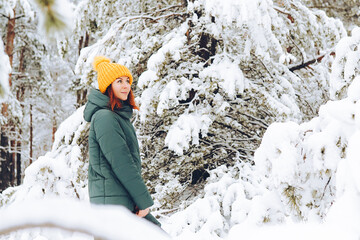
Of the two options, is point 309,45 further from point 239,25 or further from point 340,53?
point 340,53

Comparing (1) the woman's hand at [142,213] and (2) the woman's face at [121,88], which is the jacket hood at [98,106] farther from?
(1) the woman's hand at [142,213]

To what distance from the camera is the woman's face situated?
2288mm

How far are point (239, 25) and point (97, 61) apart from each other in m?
1.76

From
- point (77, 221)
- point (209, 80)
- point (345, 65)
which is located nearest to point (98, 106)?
point (77, 221)

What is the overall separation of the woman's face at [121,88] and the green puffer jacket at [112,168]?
0.78 ft

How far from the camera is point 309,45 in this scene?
534 centimetres

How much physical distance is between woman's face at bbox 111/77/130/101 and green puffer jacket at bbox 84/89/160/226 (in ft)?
0.78

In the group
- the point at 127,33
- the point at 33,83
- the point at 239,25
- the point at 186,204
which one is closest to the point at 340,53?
the point at 239,25

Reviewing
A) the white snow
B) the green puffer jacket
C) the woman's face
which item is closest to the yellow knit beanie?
the woman's face

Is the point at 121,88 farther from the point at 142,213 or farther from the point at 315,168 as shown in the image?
the point at 315,168

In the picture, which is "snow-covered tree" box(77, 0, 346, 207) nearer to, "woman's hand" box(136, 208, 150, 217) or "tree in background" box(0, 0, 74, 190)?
"woman's hand" box(136, 208, 150, 217)

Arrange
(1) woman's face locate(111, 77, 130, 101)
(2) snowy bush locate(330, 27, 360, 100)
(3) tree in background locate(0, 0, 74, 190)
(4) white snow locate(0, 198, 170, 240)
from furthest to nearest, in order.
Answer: (3) tree in background locate(0, 0, 74, 190)
(2) snowy bush locate(330, 27, 360, 100)
(1) woman's face locate(111, 77, 130, 101)
(4) white snow locate(0, 198, 170, 240)

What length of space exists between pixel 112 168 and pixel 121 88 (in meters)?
0.61

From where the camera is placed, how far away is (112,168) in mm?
1981
